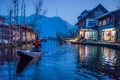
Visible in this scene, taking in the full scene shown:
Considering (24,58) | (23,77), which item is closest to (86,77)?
(23,77)

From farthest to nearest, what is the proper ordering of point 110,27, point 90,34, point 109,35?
point 90,34
point 109,35
point 110,27

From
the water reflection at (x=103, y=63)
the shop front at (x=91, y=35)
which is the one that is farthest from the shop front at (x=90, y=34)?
the water reflection at (x=103, y=63)

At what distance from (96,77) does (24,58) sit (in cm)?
995

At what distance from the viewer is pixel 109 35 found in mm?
60781

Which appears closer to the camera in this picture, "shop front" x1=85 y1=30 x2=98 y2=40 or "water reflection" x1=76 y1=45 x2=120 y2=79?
"water reflection" x1=76 y1=45 x2=120 y2=79

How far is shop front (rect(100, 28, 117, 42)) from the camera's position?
56.7 metres

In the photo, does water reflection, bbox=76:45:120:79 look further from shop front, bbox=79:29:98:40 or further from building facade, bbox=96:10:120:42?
shop front, bbox=79:29:98:40

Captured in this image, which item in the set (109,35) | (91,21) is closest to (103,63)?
(109,35)

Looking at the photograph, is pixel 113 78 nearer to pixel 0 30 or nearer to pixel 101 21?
pixel 0 30

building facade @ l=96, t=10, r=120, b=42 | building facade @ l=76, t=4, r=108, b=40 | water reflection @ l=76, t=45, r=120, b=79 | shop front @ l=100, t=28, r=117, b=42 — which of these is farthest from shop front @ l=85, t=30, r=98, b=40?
water reflection @ l=76, t=45, r=120, b=79

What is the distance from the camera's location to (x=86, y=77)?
14789 mm

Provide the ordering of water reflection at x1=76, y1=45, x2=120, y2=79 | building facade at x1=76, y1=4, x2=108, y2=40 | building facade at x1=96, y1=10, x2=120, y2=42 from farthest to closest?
building facade at x1=76, y1=4, x2=108, y2=40 → building facade at x1=96, y1=10, x2=120, y2=42 → water reflection at x1=76, y1=45, x2=120, y2=79

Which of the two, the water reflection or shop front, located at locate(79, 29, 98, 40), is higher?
shop front, located at locate(79, 29, 98, 40)

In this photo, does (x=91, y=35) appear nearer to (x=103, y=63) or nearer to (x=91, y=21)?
(x=91, y=21)
